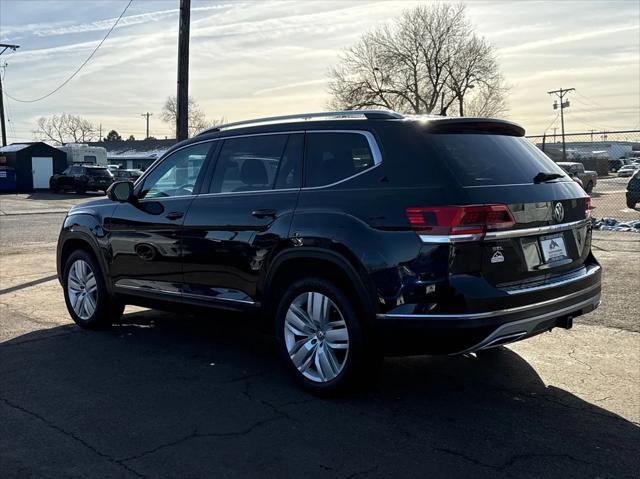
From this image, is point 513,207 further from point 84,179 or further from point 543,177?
point 84,179

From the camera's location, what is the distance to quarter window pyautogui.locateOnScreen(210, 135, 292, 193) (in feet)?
16.0

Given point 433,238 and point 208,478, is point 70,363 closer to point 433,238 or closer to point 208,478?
point 208,478

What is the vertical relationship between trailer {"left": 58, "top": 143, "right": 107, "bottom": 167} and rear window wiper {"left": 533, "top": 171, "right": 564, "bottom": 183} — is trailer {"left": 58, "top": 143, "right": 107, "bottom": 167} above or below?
above

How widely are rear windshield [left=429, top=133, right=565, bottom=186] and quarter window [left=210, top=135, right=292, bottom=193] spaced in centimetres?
113

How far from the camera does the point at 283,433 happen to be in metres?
3.92

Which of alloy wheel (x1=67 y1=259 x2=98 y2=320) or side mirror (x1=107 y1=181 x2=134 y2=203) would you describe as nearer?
side mirror (x1=107 y1=181 x2=134 y2=203)

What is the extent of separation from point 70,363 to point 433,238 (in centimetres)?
322

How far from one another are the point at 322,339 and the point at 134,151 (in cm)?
8301

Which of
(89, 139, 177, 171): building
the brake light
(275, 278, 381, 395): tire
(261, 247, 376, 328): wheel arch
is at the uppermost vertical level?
(89, 139, 177, 171): building

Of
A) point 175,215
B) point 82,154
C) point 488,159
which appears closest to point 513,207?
point 488,159

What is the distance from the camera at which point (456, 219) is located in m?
3.78

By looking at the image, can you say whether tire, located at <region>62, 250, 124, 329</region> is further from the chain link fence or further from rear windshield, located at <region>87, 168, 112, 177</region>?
rear windshield, located at <region>87, 168, 112, 177</region>

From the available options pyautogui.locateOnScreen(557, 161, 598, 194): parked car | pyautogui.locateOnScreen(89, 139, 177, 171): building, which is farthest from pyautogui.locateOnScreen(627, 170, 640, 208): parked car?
pyautogui.locateOnScreen(89, 139, 177, 171): building

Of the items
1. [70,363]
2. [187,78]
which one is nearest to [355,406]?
[70,363]
